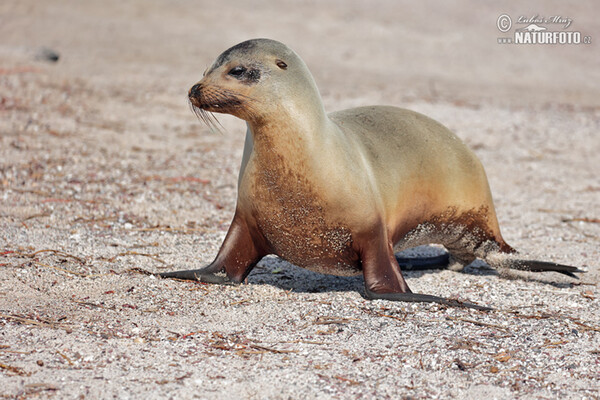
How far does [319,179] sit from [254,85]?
629 millimetres

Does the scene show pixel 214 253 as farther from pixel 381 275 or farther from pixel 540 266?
pixel 540 266

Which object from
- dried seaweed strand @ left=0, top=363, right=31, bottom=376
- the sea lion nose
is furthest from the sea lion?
dried seaweed strand @ left=0, top=363, right=31, bottom=376

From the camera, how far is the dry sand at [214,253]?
10.7 feet

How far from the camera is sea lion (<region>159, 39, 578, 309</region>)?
13.1 ft

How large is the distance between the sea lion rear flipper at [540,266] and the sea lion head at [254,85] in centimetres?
203

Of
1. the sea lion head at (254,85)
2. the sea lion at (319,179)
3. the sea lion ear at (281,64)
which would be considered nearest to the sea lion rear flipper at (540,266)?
the sea lion at (319,179)

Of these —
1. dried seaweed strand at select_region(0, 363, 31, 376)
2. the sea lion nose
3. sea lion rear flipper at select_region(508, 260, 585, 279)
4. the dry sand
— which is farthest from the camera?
sea lion rear flipper at select_region(508, 260, 585, 279)

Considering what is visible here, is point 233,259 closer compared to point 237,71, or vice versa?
point 237,71

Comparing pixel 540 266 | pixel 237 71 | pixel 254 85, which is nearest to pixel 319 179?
pixel 254 85

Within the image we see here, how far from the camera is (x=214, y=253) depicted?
17.6ft

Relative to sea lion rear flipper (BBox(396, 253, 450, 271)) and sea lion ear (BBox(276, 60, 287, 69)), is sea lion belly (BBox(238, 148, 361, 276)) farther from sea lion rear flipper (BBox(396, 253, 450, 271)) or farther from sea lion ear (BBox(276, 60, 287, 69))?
sea lion rear flipper (BBox(396, 253, 450, 271))

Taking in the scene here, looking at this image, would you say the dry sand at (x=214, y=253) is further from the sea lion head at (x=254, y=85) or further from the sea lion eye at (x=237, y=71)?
the sea lion eye at (x=237, y=71)

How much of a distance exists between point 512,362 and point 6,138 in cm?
625

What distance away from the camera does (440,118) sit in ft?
33.1
